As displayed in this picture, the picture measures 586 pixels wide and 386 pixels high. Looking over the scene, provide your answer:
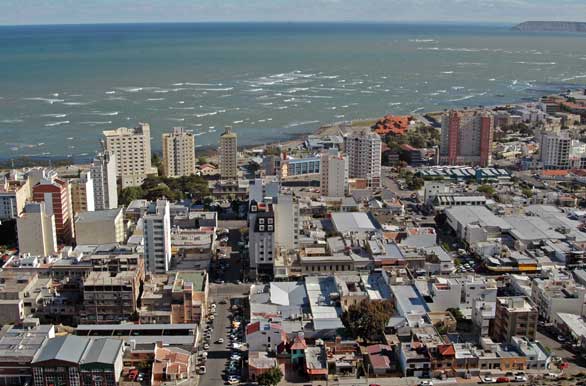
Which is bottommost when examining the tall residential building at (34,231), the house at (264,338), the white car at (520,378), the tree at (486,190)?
the white car at (520,378)

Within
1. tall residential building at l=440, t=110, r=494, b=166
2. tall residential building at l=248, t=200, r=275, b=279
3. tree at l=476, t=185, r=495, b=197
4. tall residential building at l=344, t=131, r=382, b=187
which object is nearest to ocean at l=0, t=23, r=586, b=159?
tall residential building at l=440, t=110, r=494, b=166

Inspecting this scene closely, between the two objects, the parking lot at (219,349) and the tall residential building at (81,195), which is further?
the tall residential building at (81,195)

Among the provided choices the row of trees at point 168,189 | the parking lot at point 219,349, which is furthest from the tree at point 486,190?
the parking lot at point 219,349

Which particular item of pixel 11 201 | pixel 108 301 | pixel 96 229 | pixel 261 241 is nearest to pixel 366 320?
pixel 261 241

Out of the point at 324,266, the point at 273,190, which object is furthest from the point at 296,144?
the point at 324,266

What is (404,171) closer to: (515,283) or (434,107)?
(515,283)

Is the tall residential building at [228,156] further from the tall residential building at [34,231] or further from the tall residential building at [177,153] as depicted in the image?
the tall residential building at [34,231]

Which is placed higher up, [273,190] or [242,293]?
[273,190]

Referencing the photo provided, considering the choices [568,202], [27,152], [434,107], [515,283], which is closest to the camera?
[515,283]
